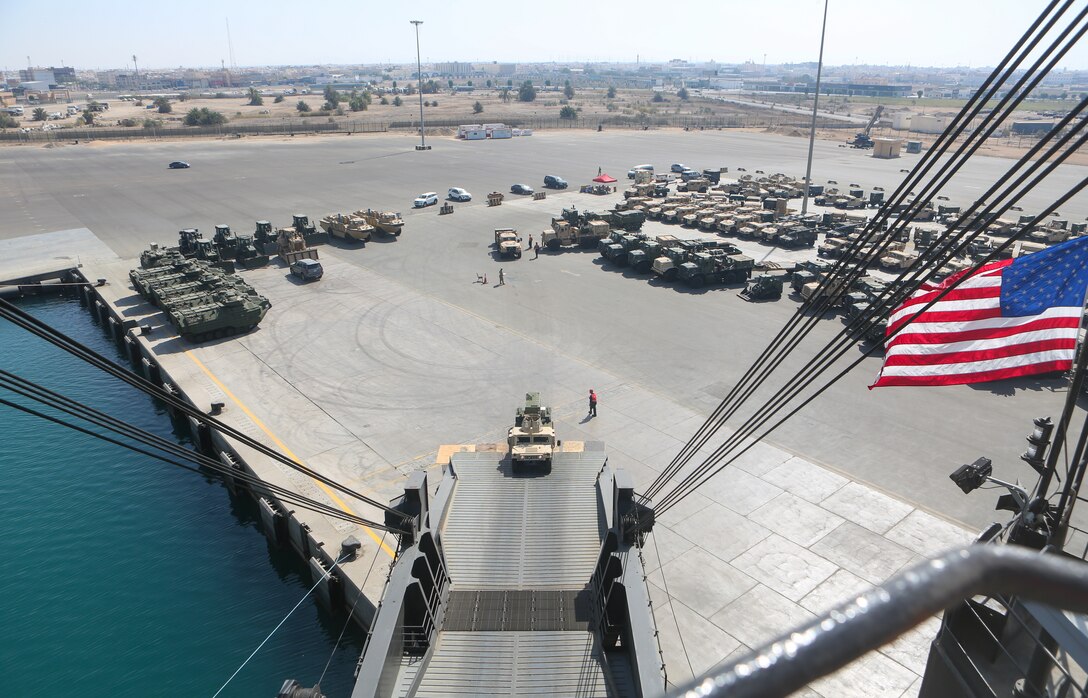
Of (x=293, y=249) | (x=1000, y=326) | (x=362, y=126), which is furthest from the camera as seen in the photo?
(x=362, y=126)

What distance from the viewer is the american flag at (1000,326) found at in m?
13.7

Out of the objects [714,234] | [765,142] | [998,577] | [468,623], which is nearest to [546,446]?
→ [468,623]

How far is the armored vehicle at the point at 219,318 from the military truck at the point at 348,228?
2063 centimetres

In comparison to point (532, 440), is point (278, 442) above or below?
below

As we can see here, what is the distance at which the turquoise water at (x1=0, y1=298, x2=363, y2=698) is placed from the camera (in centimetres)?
2034

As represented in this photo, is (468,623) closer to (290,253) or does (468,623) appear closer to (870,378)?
(870,378)

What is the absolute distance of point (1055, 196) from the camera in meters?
83.6

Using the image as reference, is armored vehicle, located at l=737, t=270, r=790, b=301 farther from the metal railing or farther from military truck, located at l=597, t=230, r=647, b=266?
the metal railing

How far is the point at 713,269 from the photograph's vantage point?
50625 mm

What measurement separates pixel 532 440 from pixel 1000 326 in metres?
13.7

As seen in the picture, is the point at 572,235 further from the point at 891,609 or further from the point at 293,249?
the point at 891,609

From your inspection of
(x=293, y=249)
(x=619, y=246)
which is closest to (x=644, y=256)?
(x=619, y=246)

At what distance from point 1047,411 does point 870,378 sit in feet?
24.3

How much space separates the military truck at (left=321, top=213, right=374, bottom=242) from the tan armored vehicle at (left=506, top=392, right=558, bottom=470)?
40.9 m
